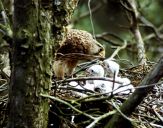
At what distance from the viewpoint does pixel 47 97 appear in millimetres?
2617

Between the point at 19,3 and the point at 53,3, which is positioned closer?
the point at 19,3

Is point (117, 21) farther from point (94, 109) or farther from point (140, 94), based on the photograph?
point (140, 94)

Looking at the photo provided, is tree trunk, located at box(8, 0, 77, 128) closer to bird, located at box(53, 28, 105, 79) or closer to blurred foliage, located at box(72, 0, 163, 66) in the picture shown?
bird, located at box(53, 28, 105, 79)

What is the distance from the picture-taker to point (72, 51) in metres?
3.27

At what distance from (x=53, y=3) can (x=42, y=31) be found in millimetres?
154

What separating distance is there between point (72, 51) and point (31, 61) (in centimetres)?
76

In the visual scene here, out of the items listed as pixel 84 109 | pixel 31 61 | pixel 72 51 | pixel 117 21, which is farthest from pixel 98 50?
pixel 117 21

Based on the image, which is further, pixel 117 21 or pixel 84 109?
pixel 117 21

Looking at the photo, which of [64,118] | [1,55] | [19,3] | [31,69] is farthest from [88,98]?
[1,55]

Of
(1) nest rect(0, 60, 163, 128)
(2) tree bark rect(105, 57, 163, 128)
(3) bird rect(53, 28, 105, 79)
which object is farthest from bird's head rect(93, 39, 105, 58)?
(2) tree bark rect(105, 57, 163, 128)

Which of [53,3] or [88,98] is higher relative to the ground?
[53,3]

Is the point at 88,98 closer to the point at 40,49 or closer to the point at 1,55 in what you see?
the point at 40,49

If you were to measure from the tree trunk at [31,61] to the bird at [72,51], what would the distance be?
1.94 feet

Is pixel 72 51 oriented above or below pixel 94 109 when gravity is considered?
above
